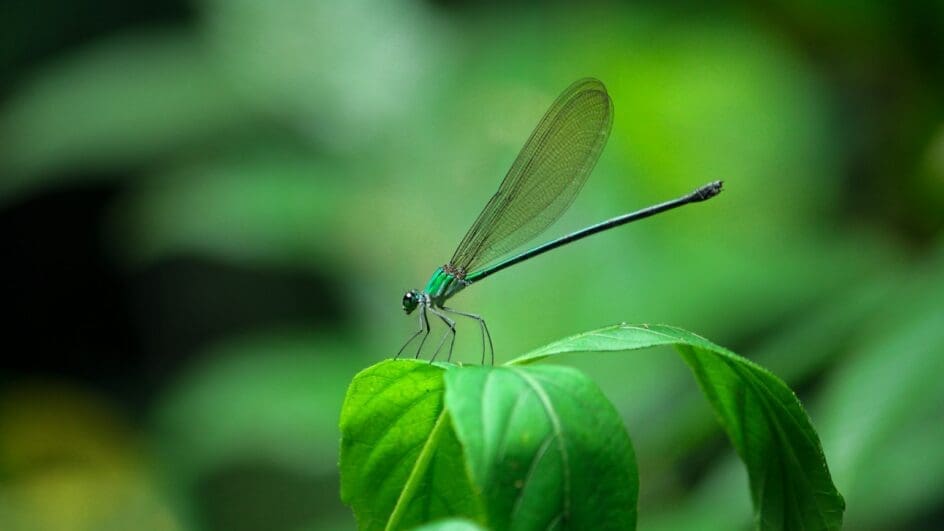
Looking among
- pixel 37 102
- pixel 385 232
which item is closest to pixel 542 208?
pixel 385 232

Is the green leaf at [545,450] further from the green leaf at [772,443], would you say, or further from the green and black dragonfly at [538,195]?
the green and black dragonfly at [538,195]

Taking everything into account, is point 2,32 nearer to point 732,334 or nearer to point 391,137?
point 391,137

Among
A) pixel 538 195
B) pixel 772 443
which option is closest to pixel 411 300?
pixel 538 195

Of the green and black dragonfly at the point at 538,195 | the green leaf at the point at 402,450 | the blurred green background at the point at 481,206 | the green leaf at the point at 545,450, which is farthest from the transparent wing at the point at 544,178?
the green leaf at the point at 545,450

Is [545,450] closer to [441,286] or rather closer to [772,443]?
[772,443]

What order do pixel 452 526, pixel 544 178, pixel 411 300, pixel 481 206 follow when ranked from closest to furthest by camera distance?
pixel 452 526, pixel 411 300, pixel 544 178, pixel 481 206
